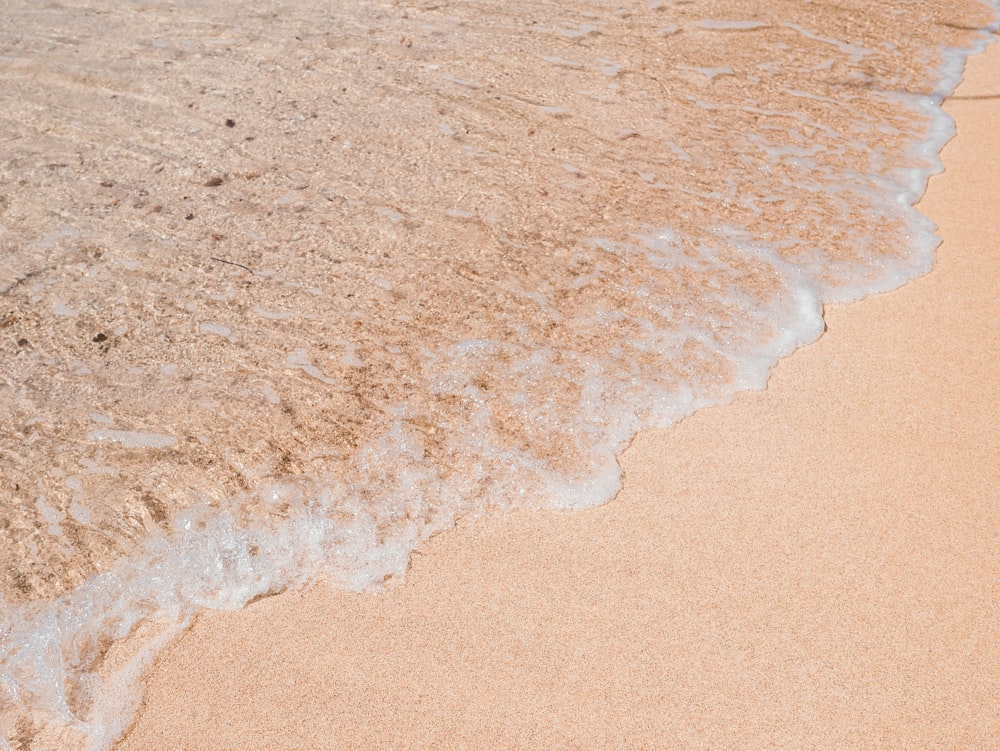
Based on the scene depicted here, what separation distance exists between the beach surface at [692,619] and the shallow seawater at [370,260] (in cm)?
12

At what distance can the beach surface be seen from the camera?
74.3 inches

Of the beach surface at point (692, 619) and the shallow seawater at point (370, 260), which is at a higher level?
the shallow seawater at point (370, 260)

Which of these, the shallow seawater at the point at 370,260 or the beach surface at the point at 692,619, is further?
the shallow seawater at the point at 370,260

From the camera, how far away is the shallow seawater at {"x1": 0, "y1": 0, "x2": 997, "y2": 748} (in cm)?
226

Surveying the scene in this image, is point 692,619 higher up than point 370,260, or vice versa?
point 370,260

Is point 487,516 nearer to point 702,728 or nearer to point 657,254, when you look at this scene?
point 702,728

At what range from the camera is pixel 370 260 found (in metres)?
3.11

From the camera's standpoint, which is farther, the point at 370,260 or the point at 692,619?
the point at 370,260

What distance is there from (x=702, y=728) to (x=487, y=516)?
0.71 metres

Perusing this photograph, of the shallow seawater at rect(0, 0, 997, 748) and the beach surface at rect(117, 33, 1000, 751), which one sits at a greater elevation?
the shallow seawater at rect(0, 0, 997, 748)

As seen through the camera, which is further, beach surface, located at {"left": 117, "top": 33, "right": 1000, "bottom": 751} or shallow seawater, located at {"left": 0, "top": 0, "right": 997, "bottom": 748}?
shallow seawater, located at {"left": 0, "top": 0, "right": 997, "bottom": 748}

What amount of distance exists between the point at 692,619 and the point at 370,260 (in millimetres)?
1618

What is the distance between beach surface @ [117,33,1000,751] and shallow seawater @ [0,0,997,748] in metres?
0.12

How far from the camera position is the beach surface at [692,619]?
6.19 feet
